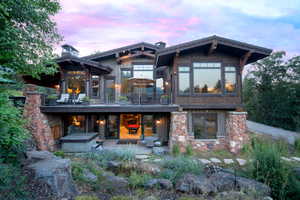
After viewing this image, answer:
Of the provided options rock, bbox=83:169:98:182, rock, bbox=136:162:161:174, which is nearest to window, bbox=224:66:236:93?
rock, bbox=136:162:161:174

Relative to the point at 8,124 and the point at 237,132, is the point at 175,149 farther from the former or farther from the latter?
the point at 8,124

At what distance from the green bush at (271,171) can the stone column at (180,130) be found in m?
3.54

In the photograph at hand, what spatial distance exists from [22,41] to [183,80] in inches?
304

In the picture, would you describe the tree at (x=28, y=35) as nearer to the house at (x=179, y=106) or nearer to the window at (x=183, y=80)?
the house at (x=179, y=106)

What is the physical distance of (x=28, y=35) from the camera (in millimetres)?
5172

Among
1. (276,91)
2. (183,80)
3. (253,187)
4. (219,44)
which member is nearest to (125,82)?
(183,80)

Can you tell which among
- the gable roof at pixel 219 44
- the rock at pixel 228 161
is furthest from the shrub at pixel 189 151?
the gable roof at pixel 219 44

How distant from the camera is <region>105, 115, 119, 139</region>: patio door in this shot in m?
11.4

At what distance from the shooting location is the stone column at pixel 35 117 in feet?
26.7

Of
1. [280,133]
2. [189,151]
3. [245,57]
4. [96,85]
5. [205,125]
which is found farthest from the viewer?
[96,85]

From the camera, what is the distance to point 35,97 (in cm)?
835

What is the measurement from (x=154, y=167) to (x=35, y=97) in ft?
24.8

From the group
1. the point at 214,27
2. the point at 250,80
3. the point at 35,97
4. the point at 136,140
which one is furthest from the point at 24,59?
the point at 250,80

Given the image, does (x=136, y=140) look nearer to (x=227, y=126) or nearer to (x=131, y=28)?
(x=227, y=126)
